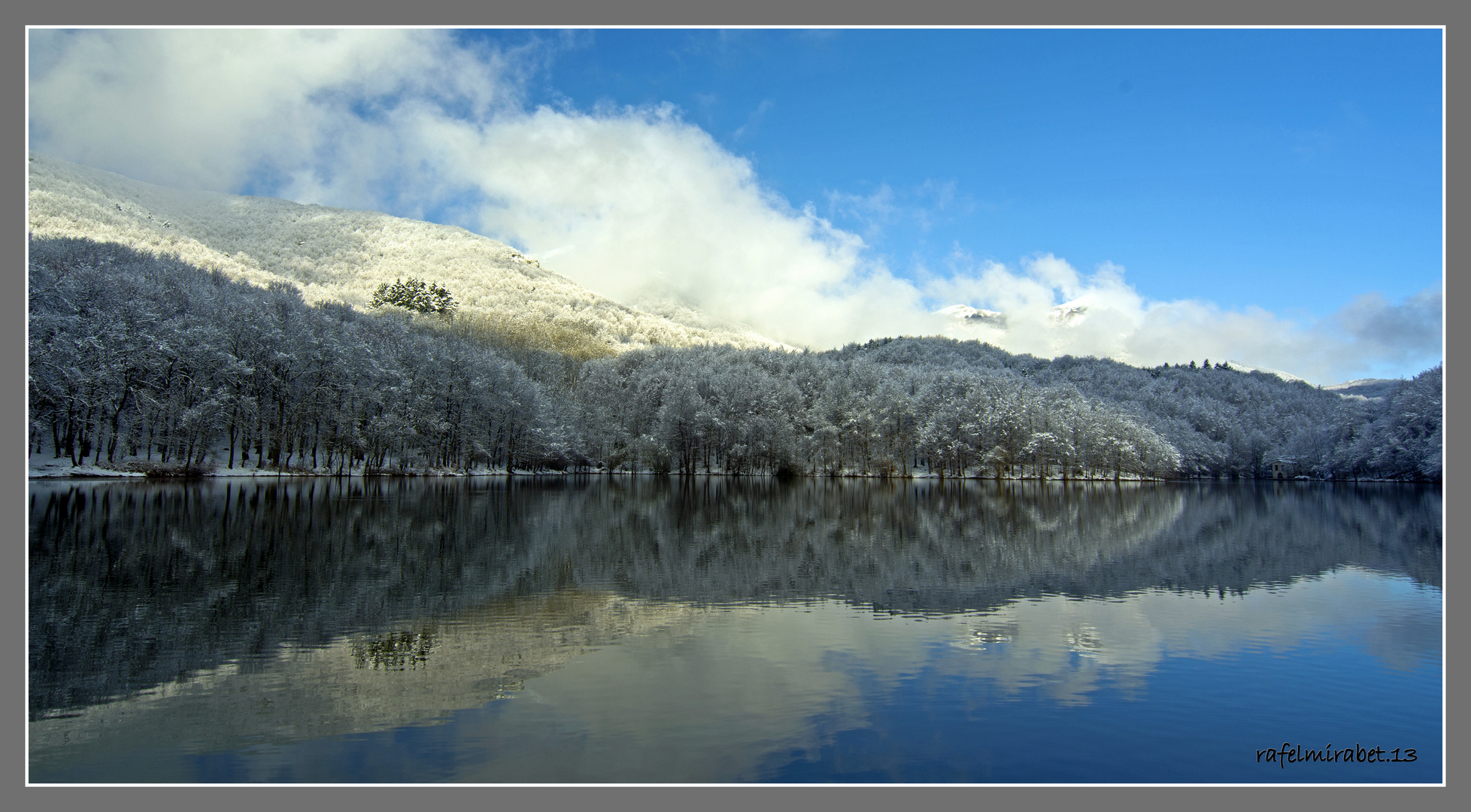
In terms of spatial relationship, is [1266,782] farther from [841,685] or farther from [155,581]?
[155,581]

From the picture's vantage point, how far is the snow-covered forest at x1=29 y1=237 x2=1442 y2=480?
201 ft

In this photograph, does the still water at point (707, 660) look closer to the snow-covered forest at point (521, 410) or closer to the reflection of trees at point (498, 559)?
the reflection of trees at point (498, 559)

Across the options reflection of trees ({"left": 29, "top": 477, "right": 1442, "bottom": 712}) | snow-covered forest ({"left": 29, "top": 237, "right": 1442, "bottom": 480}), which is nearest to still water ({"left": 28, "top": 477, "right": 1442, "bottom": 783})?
reflection of trees ({"left": 29, "top": 477, "right": 1442, "bottom": 712})

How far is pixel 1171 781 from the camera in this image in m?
9.24

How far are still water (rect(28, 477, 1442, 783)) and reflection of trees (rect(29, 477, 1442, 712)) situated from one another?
161mm

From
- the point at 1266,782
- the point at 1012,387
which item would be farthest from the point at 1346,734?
the point at 1012,387

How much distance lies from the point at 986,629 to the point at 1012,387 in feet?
399

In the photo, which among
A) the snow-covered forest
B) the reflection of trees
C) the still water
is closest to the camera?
the still water

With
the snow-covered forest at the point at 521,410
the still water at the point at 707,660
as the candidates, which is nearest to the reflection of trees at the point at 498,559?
the still water at the point at 707,660

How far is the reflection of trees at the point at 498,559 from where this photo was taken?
47.5 feet

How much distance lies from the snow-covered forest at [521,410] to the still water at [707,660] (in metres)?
39.2

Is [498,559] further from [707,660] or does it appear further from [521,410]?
[521,410]

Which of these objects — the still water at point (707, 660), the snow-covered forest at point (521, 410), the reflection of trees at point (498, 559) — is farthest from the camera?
the snow-covered forest at point (521, 410)

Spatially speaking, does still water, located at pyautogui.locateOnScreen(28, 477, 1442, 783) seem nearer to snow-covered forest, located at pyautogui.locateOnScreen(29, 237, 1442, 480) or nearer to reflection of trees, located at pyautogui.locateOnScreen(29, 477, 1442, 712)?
reflection of trees, located at pyautogui.locateOnScreen(29, 477, 1442, 712)
